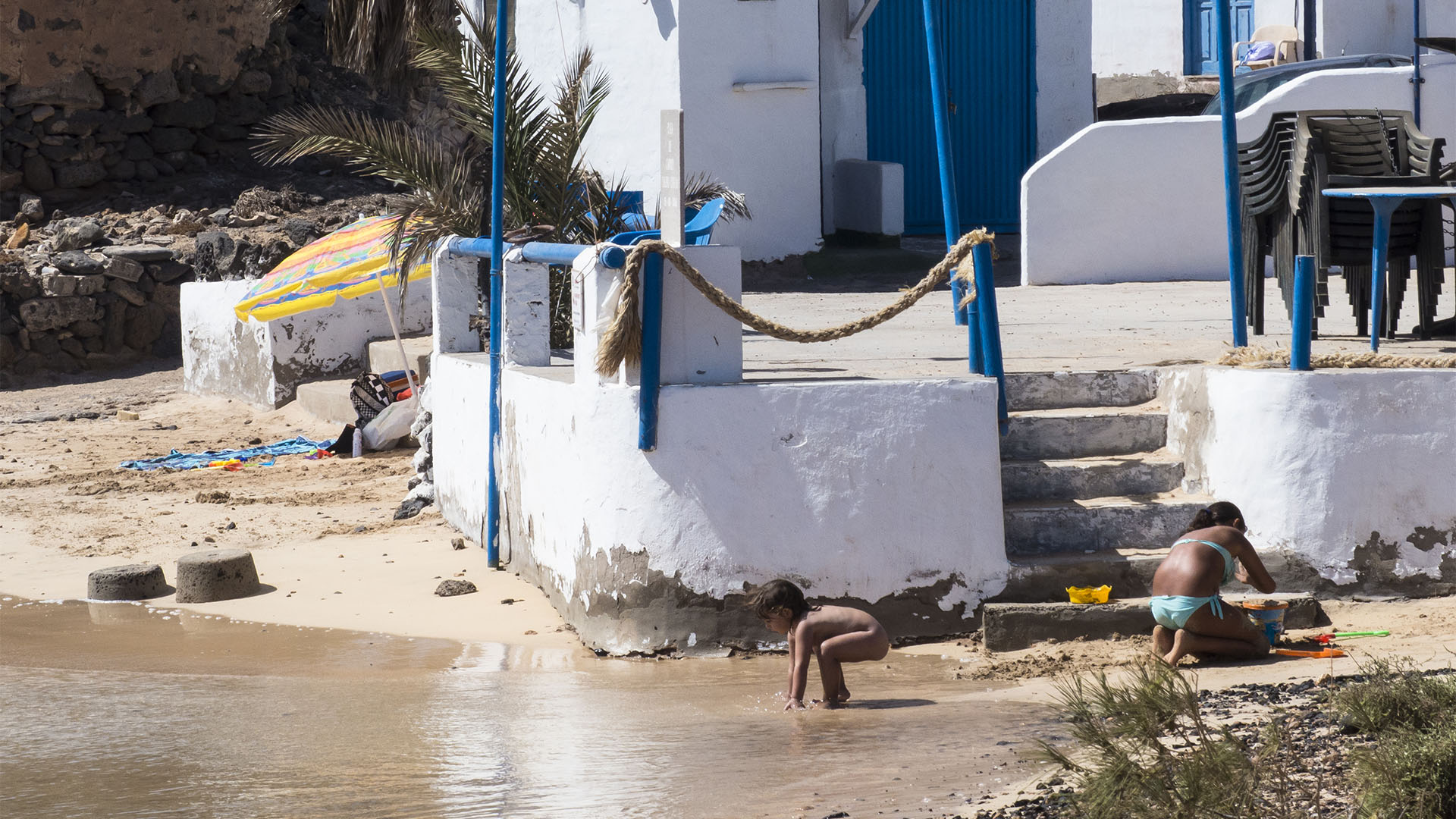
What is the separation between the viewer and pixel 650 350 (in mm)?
6105

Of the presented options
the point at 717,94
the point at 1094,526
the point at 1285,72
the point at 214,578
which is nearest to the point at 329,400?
the point at 717,94

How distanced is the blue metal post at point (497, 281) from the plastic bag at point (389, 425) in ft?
12.3

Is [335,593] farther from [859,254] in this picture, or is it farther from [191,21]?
[191,21]

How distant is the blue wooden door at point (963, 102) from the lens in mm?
15898

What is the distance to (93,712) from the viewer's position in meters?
5.73

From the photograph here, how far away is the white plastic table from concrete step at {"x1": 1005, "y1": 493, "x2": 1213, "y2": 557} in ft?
6.15

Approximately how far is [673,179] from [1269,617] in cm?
315

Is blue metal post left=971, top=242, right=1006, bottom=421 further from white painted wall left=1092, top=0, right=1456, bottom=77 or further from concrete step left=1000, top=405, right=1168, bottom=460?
white painted wall left=1092, top=0, right=1456, bottom=77

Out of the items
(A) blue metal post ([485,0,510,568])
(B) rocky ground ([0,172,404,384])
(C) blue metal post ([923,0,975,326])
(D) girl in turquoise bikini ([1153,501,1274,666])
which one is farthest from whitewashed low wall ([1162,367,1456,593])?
(B) rocky ground ([0,172,404,384])

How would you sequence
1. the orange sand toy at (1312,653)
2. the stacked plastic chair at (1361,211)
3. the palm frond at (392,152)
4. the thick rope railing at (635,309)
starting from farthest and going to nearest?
the palm frond at (392,152)
the stacked plastic chair at (1361,211)
the thick rope railing at (635,309)
the orange sand toy at (1312,653)

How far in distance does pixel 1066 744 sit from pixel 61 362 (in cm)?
1459

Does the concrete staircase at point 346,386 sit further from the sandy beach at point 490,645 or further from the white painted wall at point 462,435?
the white painted wall at point 462,435

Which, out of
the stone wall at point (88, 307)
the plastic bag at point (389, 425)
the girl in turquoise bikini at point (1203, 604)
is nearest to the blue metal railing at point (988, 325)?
the girl in turquoise bikini at point (1203, 604)

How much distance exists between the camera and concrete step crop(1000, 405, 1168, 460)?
7.14 meters
